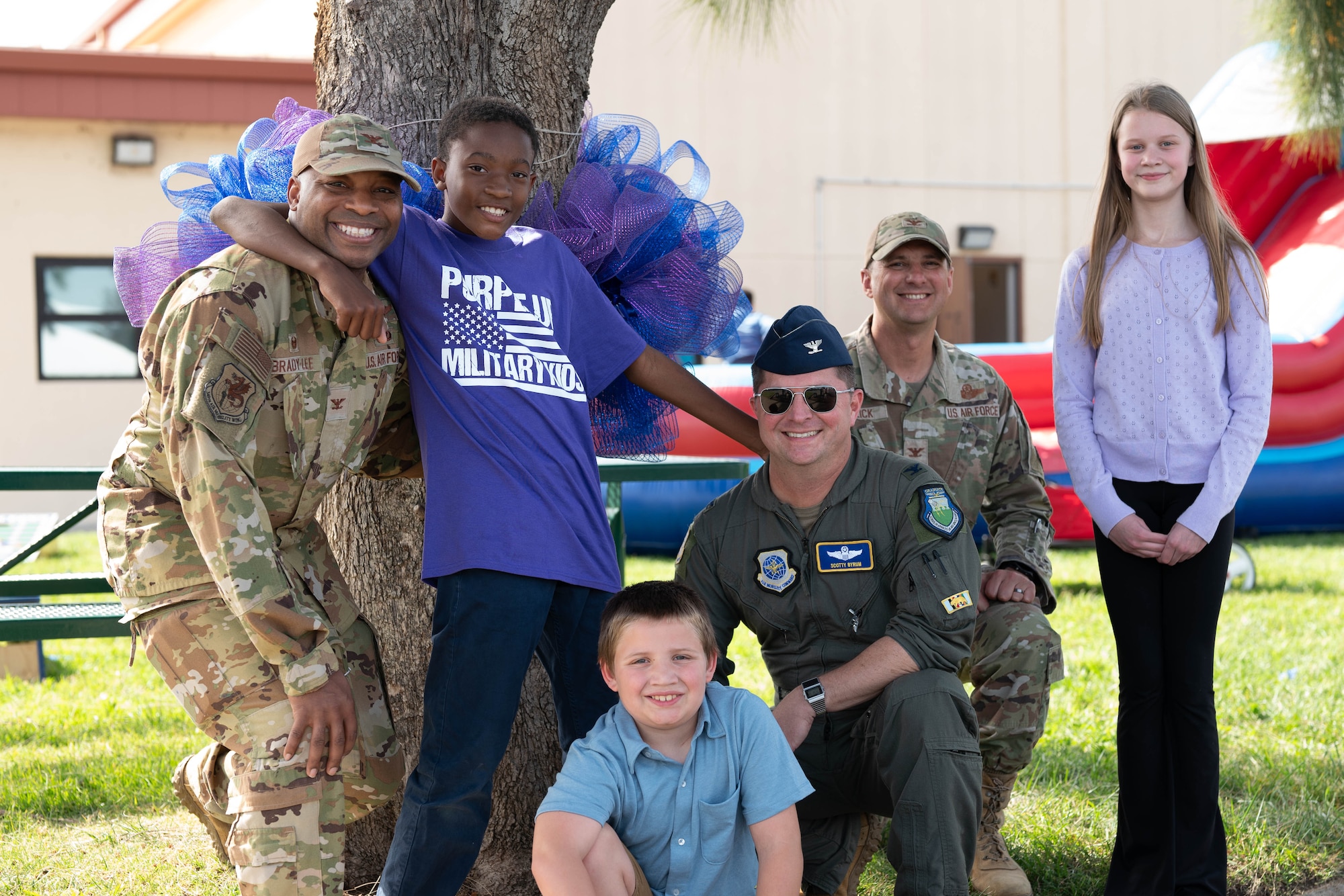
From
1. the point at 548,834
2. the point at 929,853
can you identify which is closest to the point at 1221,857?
the point at 929,853

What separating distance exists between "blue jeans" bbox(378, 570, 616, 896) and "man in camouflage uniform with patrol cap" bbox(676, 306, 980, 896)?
23.1 inches

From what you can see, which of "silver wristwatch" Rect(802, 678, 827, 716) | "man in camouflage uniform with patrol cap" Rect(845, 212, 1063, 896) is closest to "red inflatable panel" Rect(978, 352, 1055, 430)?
"man in camouflage uniform with patrol cap" Rect(845, 212, 1063, 896)

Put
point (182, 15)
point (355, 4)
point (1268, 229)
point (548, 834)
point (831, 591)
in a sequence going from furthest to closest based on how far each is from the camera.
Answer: point (182, 15), point (1268, 229), point (355, 4), point (831, 591), point (548, 834)

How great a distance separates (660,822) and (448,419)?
0.95 m

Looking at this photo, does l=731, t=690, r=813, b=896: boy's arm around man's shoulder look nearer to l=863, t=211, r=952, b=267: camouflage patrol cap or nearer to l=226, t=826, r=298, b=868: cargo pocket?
l=226, t=826, r=298, b=868: cargo pocket

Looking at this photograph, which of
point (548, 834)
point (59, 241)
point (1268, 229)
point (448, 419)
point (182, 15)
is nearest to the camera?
point (548, 834)

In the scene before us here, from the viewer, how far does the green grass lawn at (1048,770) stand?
11.6 feet

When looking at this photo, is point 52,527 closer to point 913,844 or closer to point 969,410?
point 969,410

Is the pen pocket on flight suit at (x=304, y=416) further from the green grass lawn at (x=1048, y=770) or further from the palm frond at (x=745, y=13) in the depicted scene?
the palm frond at (x=745, y=13)

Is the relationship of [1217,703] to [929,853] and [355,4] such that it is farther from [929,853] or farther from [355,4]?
[355,4]

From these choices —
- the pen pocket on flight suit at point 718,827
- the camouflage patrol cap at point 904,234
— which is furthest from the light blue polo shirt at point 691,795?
the camouflage patrol cap at point 904,234

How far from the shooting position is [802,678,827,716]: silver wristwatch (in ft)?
9.53

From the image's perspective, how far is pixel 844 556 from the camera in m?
3.07

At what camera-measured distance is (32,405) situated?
12227mm
